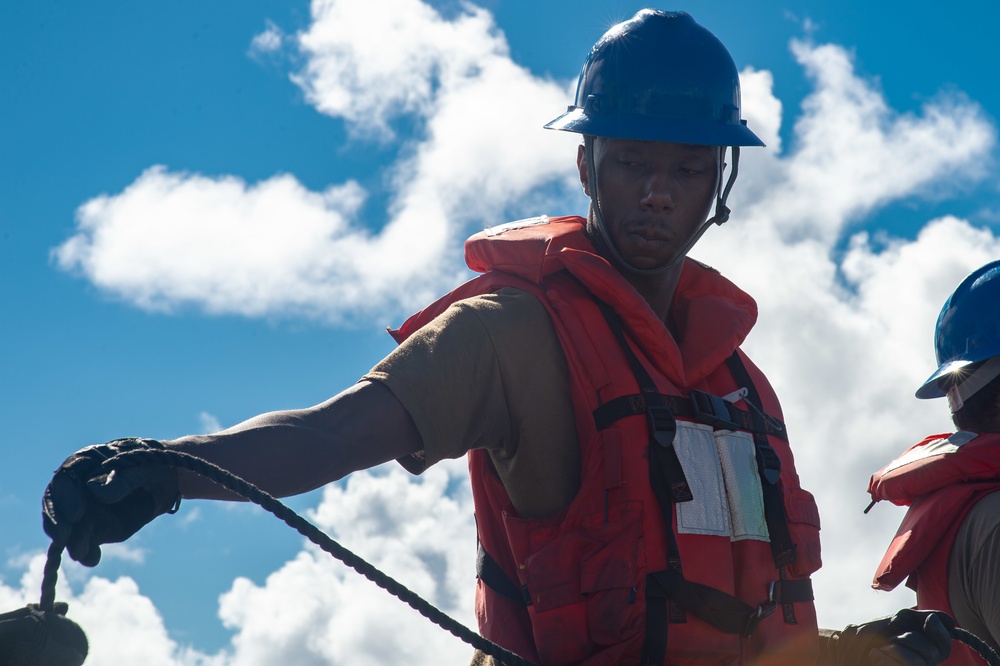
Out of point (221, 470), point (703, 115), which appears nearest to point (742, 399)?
point (703, 115)

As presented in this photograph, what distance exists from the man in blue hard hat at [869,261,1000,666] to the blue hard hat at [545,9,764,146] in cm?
207

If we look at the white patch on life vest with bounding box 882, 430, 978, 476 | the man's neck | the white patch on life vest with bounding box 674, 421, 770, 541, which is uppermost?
the man's neck

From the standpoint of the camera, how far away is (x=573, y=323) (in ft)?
15.4

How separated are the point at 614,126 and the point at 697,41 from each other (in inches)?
Answer: 25.3

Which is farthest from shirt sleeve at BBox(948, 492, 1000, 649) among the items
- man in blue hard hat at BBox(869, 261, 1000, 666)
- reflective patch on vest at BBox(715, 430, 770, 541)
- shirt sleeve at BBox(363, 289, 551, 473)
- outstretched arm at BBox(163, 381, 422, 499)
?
outstretched arm at BBox(163, 381, 422, 499)

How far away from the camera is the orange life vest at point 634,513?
4266 mm

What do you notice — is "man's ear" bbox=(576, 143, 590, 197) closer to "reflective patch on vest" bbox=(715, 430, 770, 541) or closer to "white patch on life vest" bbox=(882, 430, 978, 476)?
"reflective patch on vest" bbox=(715, 430, 770, 541)

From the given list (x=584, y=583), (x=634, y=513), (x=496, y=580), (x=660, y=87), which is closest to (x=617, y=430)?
(x=634, y=513)

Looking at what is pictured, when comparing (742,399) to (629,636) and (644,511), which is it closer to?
(644,511)

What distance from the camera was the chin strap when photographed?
205 inches

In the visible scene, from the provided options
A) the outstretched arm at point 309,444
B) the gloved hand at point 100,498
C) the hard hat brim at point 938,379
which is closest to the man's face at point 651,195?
the outstretched arm at point 309,444

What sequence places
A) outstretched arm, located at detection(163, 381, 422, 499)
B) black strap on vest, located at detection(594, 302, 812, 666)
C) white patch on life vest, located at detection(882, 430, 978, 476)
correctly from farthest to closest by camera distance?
white patch on life vest, located at detection(882, 430, 978, 476)
black strap on vest, located at detection(594, 302, 812, 666)
outstretched arm, located at detection(163, 381, 422, 499)

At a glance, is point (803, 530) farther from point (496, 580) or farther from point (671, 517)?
point (496, 580)

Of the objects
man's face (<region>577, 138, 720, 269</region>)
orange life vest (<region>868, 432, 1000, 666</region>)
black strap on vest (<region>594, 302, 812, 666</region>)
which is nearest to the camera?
black strap on vest (<region>594, 302, 812, 666</region>)
